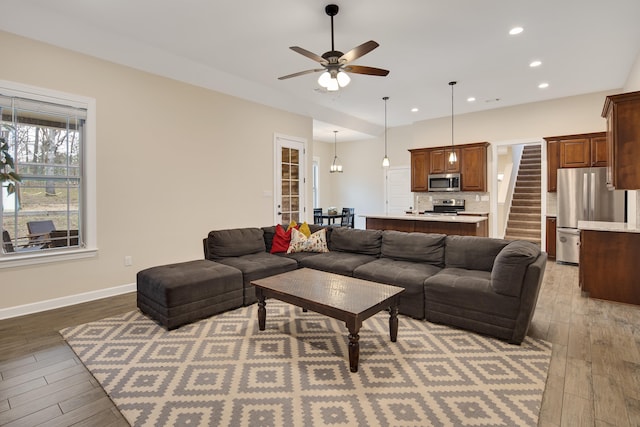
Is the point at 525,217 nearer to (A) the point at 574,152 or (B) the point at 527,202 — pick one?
(B) the point at 527,202

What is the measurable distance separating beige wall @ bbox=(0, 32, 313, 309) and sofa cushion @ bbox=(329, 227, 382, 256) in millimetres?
1808

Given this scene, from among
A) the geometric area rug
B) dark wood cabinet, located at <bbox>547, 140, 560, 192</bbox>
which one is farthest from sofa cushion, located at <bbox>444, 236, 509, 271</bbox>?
dark wood cabinet, located at <bbox>547, 140, 560, 192</bbox>

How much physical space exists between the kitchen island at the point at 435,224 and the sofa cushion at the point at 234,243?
8.32 feet

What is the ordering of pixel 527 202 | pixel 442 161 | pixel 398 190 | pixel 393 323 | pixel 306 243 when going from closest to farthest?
pixel 393 323, pixel 306 243, pixel 442 161, pixel 527 202, pixel 398 190

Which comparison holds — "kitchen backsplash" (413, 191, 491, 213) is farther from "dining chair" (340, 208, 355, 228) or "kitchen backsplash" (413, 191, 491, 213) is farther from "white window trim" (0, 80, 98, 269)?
"white window trim" (0, 80, 98, 269)

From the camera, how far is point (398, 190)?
362 inches

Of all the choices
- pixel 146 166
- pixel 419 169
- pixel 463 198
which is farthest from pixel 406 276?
pixel 419 169

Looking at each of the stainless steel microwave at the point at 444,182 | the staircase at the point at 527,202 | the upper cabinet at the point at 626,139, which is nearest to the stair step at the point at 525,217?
the staircase at the point at 527,202

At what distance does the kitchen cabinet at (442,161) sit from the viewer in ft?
23.8

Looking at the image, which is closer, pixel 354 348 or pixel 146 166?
pixel 354 348

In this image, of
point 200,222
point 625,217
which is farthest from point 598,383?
point 200,222

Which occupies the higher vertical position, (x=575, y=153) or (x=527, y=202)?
(x=575, y=153)

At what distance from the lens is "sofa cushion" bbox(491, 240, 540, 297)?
2.74 m

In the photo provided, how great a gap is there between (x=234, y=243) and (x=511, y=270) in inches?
123
